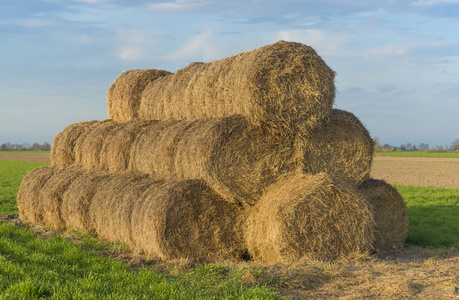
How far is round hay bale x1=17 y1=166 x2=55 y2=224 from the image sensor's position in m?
11.0

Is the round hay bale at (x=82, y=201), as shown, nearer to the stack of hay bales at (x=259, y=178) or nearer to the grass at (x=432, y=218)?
the stack of hay bales at (x=259, y=178)

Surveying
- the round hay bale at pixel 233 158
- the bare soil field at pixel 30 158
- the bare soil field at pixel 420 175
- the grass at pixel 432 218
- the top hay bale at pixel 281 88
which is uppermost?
the top hay bale at pixel 281 88

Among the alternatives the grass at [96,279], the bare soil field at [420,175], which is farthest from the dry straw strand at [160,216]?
the bare soil field at [420,175]

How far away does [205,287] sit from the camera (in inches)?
212

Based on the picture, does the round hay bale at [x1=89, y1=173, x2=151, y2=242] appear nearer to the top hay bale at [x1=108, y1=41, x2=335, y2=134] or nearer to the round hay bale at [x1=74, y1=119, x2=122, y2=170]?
the round hay bale at [x1=74, y1=119, x2=122, y2=170]

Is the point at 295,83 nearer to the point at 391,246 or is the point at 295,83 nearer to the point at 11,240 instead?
the point at 391,246

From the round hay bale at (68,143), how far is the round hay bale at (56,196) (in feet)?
2.51

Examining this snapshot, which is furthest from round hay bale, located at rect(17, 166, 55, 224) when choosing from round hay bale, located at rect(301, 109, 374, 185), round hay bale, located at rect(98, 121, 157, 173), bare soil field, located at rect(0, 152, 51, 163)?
bare soil field, located at rect(0, 152, 51, 163)

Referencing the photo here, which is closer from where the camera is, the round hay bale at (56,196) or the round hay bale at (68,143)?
the round hay bale at (56,196)

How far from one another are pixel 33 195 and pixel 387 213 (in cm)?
817

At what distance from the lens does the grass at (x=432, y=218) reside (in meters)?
9.15

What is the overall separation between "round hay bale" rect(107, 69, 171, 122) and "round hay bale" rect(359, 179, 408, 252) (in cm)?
562

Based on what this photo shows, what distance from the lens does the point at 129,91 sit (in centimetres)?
1078

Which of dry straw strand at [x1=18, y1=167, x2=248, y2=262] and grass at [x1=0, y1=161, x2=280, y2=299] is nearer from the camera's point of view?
grass at [x1=0, y1=161, x2=280, y2=299]
